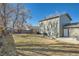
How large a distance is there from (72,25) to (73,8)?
17 centimetres

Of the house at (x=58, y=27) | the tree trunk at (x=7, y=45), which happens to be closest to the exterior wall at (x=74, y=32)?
the house at (x=58, y=27)

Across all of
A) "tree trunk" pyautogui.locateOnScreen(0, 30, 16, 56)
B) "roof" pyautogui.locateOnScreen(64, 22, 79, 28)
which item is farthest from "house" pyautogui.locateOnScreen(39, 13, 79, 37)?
"tree trunk" pyautogui.locateOnScreen(0, 30, 16, 56)

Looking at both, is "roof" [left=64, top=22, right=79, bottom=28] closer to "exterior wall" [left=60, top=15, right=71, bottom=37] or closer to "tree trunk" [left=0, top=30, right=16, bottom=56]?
"exterior wall" [left=60, top=15, right=71, bottom=37]

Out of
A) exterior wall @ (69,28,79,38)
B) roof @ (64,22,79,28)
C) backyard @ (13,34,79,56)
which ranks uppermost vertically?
roof @ (64,22,79,28)

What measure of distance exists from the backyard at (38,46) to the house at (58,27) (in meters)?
0.07

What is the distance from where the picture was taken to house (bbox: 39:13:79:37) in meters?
2.40

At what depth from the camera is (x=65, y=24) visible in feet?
7.91

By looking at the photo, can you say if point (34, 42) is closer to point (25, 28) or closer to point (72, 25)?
point (25, 28)

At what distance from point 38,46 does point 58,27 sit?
0.28 metres

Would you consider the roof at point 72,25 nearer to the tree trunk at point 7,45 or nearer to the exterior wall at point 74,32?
the exterior wall at point 74,32

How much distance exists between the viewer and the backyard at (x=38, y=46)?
2.38 metres

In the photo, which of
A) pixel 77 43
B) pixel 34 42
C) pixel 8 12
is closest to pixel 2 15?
pixel 8 12

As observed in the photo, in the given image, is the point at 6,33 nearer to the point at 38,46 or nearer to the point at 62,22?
the point at 38,46

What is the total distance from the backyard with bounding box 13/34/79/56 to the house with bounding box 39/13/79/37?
7cm
